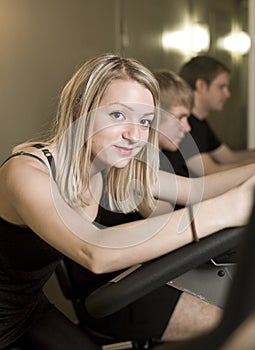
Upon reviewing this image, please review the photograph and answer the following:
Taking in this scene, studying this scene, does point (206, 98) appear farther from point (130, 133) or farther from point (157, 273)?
point (157, 273)

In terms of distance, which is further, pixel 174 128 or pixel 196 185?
pixel 174 128

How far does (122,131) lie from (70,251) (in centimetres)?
33

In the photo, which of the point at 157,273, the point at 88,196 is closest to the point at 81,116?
the point at 88,196

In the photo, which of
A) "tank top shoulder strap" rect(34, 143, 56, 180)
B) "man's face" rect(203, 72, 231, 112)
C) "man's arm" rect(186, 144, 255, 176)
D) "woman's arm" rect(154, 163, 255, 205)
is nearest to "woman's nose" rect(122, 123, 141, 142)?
"tank top shoulder strap" rect(34, 143, 56, 180)

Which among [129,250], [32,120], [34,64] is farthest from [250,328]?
[34,64]

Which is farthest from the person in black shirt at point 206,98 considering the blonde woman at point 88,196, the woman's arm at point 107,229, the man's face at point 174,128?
the woman's arm at point 107,229

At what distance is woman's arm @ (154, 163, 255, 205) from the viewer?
4.62ft

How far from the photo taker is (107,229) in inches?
39.3

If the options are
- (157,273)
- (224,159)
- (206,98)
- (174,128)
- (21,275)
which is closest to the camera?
(157,273)

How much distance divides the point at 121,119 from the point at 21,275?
1.35 feet

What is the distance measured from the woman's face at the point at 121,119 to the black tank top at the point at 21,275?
0.39 feet

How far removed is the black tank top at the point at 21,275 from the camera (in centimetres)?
123

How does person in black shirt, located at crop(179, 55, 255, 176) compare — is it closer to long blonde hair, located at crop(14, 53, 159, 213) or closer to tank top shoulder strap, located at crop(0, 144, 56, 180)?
long blonde hair, located at crop(14, 53, 159, 213)

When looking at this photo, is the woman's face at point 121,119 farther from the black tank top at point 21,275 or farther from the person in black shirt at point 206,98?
the person in black shirt at point 206,98
